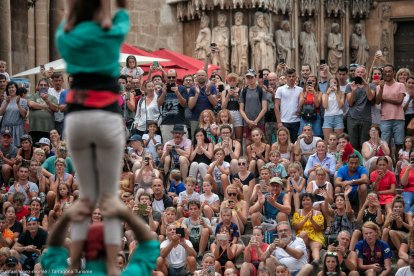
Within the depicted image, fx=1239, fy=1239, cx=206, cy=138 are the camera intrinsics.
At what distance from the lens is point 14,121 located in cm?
2128

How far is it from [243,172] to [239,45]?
38.9 ft

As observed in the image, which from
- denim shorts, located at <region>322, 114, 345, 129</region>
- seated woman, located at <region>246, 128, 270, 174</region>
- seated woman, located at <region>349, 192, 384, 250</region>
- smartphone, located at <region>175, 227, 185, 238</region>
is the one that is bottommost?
smartphone, located at <region>175, 227, 185, 238</region>

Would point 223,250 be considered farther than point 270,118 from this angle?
No

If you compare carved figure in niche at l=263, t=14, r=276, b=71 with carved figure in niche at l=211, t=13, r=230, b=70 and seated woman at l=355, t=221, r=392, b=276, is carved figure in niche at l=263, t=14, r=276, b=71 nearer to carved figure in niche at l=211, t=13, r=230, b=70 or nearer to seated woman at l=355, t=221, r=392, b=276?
carved figure in niche at l=211, t=13, r=230, b=70

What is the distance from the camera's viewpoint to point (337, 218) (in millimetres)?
17406

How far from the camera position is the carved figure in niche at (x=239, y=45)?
30406mm

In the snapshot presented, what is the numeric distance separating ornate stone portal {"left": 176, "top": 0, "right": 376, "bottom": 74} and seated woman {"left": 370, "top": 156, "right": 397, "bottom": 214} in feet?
39.5

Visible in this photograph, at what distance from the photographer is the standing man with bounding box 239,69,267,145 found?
21.3m

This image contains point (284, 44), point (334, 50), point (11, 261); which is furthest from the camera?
point (334, 50)

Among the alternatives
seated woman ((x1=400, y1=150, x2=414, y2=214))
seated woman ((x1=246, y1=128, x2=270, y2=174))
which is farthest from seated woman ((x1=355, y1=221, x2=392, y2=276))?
seated woman ((x1=246, y1=128, x2=270, y2=174))

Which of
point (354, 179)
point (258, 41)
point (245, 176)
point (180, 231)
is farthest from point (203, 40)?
point (180, 231)

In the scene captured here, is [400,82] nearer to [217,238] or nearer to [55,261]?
[217,238]

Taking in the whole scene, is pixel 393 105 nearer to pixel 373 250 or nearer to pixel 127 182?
pixel 373 250

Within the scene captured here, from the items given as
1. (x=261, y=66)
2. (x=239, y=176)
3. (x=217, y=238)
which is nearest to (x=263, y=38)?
(x=261, y=66)
